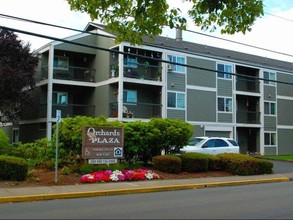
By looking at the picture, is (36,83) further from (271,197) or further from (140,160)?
(271,197)

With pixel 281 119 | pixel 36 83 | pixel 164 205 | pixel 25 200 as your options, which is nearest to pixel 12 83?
pixel 36 83

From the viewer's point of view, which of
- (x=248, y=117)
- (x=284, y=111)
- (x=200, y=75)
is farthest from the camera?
(x=284, y=111)

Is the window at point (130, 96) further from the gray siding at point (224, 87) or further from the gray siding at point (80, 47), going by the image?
the gray siding at point (224, 87)

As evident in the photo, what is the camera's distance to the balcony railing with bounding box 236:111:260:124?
41031 millimetres

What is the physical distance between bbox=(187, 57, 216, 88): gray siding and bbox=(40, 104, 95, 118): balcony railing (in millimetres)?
8563

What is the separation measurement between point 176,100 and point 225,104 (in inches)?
231

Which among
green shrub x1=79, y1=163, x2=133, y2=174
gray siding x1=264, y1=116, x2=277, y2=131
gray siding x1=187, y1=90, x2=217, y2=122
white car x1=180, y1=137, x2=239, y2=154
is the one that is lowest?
green shrub x1=79, y1=163, x2=133, y2=174

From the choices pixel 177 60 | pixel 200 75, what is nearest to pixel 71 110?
pixel 177 60

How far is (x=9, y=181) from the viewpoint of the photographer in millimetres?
16047

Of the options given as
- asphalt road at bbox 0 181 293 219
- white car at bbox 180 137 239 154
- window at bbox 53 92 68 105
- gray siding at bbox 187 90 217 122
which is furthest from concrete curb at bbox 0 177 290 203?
window at bbox 53 92 68 105

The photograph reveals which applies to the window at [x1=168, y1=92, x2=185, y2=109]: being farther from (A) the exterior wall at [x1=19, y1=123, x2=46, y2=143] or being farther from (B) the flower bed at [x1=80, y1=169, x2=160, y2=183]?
(B) the flower bed at [x1=80, y1=169, x2=160, y2=183]

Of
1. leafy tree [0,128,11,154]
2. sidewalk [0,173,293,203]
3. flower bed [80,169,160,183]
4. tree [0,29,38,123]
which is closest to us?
sidewalk [0,173,293,203]

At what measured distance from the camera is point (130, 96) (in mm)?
34438

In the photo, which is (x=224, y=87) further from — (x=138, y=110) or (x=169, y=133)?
(x=169, y=133)
